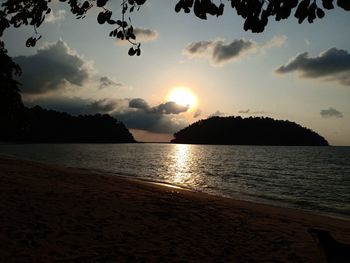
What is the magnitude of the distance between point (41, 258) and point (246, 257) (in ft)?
16.9

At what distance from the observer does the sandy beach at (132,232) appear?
337 inches

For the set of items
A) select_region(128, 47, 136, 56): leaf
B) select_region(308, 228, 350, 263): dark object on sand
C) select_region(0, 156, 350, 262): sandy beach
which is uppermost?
select_region(128, 47, 136, 56): leaf

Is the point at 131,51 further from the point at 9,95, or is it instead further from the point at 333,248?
the point at 9,95

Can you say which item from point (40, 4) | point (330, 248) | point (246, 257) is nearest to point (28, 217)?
point (246, 257)

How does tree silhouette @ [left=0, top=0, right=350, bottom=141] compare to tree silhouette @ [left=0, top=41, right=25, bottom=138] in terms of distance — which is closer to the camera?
tree silhouette @ [left=0, top=0, right=350, bottom=141]

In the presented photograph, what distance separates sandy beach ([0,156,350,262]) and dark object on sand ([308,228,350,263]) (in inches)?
115

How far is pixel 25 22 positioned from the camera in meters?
5.46

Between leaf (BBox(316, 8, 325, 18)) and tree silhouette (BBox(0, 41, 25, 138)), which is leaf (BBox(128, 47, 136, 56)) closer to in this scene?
leaf (BBox(316, 8, 325, 18))

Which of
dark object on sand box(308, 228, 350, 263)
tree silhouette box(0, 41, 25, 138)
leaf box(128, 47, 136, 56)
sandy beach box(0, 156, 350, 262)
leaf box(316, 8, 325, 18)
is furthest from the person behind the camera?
tree silhouette box(0, 41, 25, 138)

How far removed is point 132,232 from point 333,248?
230 inches

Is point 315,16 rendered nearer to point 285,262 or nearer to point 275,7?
point 275,7

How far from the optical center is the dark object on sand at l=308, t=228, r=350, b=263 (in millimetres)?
6445

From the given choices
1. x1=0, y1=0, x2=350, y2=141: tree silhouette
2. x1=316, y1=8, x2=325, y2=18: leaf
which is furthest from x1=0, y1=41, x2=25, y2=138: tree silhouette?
x1=316, y1=8, x2=325, y2=18: leaf

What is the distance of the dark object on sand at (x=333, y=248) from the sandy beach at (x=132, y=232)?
9.55 ft
